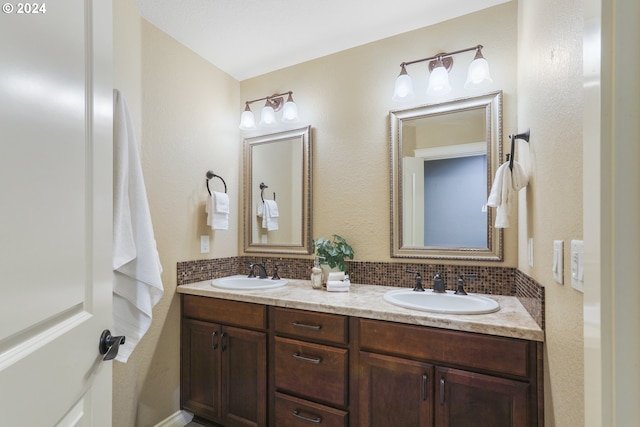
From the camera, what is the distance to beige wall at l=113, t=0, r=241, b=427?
68.5 inches

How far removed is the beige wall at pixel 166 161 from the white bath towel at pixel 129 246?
0.50 metres

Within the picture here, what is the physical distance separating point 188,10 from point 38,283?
1.87m

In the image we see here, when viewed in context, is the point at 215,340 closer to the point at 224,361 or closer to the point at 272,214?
the point at 224,361

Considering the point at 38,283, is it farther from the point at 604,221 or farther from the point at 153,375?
the point at 153,375

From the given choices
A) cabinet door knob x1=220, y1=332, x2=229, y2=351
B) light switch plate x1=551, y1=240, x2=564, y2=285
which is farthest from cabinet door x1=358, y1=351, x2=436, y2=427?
cabinet door knob x1=220, y1=332, x2=229, y2=351

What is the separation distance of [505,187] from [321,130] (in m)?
1.29

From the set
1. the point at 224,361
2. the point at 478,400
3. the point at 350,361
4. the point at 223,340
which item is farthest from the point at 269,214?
the point at 478,400

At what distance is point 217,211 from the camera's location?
221 cm

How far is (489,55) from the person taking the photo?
177cm

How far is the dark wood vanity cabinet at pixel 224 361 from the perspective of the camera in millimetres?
1725

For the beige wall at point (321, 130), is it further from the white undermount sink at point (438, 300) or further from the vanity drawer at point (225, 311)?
the white undermount sink at point (438, 300)

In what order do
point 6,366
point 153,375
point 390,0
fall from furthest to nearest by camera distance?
point 153,375 → point 390,0 → point 6,366

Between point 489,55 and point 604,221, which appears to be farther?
point 489,55

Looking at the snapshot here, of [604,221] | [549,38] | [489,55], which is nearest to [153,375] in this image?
[604,221]
